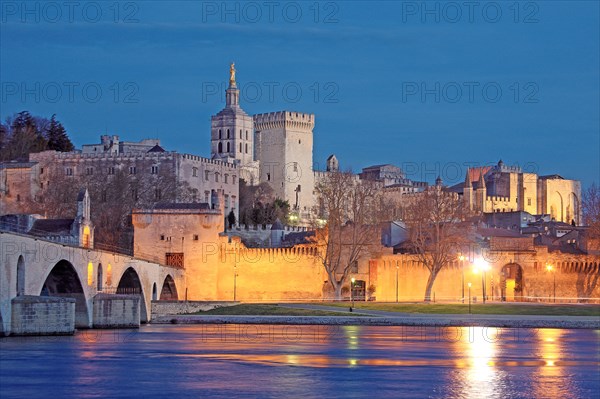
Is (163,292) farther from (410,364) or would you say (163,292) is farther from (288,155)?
(288,155)

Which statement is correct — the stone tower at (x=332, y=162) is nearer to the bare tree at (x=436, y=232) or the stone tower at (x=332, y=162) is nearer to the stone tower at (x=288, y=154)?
the stone tower at (x=288, y=154)

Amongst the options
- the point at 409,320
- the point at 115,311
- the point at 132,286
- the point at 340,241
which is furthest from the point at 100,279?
the point at 340,241

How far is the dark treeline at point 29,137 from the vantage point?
128375 millimetres

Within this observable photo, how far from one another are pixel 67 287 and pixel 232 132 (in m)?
92.2

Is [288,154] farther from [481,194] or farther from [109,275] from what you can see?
[109,275]

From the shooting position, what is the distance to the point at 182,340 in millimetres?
55969

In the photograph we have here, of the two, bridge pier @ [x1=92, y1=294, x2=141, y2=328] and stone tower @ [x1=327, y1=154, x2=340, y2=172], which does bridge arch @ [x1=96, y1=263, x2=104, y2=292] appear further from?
stone tower @ [x1=327, y1=154, x2=340, y2=172]

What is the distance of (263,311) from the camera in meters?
73.4

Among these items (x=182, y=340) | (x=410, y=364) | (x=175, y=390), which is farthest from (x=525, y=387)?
(x=182, y=340)

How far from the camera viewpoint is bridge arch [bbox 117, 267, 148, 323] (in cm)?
7294

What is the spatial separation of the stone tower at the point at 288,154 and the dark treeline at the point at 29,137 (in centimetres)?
2380

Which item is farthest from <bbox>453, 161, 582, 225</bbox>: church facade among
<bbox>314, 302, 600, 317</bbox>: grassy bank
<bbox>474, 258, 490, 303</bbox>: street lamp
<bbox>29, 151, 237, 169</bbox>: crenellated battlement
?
<bbox>314, 302, 600, 317</bbox>: grassy bank

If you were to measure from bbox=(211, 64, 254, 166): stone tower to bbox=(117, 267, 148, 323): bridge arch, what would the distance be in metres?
74.3

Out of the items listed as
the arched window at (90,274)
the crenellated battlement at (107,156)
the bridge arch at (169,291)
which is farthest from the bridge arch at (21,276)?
the crenellated battlement at (107,156)
